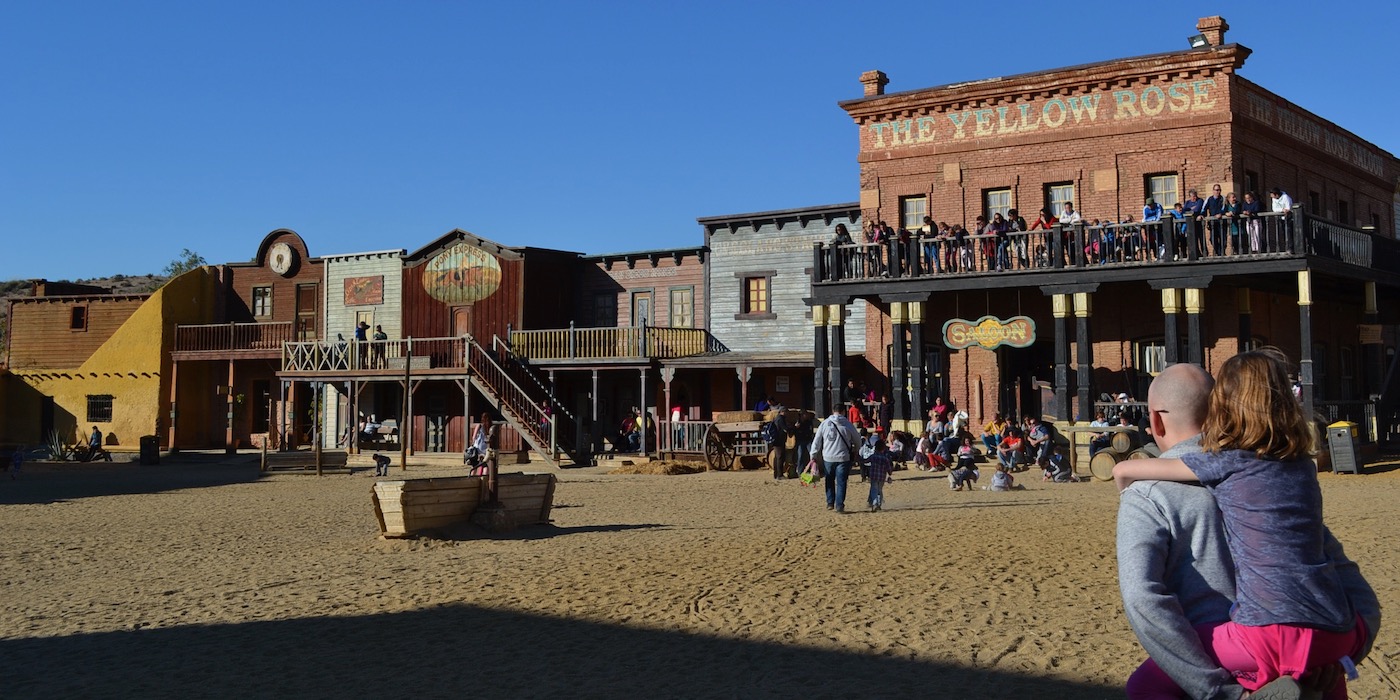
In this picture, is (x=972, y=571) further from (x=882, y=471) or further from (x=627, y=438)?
(x=627, y=438)

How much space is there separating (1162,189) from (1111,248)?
10.3ft

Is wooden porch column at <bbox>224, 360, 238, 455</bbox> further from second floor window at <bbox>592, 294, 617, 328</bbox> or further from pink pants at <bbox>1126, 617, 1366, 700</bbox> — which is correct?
pink pants at <bbox>1126, 617, 1366, 700</bbox>

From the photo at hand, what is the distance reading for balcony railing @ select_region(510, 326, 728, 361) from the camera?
107 ft

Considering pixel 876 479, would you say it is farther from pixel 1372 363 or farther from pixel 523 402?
pixel 1372 363

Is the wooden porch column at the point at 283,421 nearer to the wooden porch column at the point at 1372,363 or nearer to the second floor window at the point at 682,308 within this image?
the second floor window at the point at 682,308

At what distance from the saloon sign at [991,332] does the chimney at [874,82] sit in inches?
288

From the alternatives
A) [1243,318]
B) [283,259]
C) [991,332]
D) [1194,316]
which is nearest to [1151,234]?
[1194,316]

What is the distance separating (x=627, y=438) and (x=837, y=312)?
1038 cm

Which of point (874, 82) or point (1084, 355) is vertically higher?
point (874, 82)

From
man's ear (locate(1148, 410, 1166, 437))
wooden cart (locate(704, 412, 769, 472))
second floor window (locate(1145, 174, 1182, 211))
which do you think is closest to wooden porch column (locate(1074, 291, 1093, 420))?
second floor window (locate(1145, 174, 1182, 211))

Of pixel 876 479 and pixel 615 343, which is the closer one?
pixel 876 479

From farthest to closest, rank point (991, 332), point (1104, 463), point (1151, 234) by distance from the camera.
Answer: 1. point (991, 332)
2. point (1151, 234)
3. point (1104, 463)

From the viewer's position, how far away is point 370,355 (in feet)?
113

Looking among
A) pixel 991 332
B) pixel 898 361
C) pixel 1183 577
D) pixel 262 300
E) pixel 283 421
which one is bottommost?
pixel 1183 577
